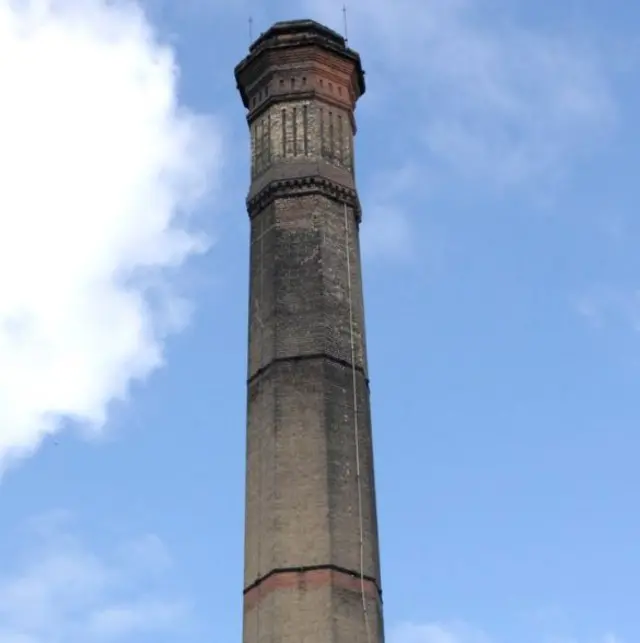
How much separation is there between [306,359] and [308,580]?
3.29 m

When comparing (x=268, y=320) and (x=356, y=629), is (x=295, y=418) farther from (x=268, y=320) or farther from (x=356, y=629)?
(x=356, y=629)

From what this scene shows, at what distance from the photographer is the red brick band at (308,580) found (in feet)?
51.4

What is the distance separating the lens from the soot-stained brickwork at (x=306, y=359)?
1579cm

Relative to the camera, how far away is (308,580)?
15680mm

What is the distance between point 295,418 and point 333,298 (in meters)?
2.15

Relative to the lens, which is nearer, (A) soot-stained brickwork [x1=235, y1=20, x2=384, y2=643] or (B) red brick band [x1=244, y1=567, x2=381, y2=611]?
(B) red brick band [x1=244, y1=567, x2=381, y2=611]

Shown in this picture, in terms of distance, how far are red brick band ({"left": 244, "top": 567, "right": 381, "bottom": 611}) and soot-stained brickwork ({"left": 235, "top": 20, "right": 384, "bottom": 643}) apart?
0.6 inches

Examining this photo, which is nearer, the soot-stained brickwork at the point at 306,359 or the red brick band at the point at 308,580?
the red brick band at the point at 308,580

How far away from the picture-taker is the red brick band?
15.7 metres

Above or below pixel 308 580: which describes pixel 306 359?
above

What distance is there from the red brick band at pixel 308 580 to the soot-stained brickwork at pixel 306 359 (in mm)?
15

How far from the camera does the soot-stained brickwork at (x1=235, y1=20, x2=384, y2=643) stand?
51.8 feet

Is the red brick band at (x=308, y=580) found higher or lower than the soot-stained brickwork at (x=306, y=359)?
lower

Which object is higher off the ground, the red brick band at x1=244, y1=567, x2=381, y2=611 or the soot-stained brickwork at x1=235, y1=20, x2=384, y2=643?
the soot-stained brickwork at x1=235, y1=20, x2=384, y2=643
